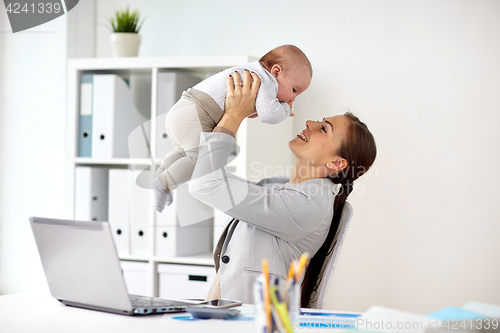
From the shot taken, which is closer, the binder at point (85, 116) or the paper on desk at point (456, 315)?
the paper on desk at point (456, 315)

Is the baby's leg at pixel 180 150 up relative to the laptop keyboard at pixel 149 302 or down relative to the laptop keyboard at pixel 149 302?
up

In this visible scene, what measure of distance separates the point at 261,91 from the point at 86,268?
694 mm

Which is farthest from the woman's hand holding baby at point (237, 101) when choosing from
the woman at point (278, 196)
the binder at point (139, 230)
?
the binder at point (139, 230)

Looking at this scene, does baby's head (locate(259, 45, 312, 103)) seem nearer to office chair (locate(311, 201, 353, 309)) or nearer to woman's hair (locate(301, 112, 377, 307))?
woman's hair (locate(301, 112, 377, 307))

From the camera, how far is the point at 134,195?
76.5 inches

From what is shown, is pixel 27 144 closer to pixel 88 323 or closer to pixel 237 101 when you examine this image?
pixel 237 101

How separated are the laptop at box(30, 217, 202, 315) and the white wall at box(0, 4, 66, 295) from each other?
159 centimetres

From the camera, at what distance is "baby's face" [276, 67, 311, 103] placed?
1556 mm

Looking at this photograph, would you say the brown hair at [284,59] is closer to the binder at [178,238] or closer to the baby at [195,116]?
the baby at [195,116]

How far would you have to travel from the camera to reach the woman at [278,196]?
1.41 m

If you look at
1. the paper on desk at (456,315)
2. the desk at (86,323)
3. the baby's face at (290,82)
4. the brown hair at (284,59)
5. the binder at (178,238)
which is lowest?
the binder at (178,238)

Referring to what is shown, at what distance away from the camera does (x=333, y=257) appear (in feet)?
5.13

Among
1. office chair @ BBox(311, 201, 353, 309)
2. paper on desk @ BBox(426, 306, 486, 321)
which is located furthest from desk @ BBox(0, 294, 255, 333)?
office chair @ BBox(311, 201, 353, 309)

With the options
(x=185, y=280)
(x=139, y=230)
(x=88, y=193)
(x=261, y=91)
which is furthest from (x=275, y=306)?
(x=88, y=193)
